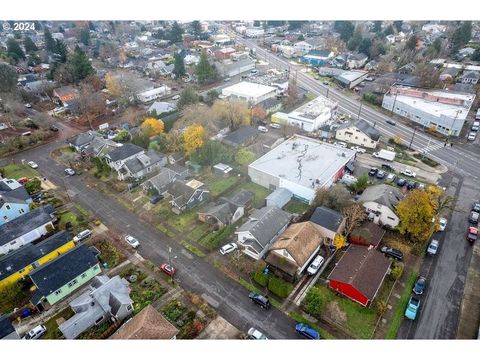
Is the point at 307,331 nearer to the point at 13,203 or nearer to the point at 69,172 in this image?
the point at 13,203

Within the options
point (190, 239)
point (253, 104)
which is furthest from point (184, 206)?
point (253, 104)

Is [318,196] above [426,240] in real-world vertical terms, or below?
above

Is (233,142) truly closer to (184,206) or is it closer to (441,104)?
(184,206)

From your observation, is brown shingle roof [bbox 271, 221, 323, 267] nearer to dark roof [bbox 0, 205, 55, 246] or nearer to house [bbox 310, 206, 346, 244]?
house [bbox 310, 206, 346, 244]

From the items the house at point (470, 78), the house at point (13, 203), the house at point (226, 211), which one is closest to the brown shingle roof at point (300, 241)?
the house at point (226, 211)

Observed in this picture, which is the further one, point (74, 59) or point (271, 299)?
point (74, 59)

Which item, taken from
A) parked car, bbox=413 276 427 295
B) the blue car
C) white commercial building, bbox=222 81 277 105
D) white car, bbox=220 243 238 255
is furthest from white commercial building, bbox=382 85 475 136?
the blue car
